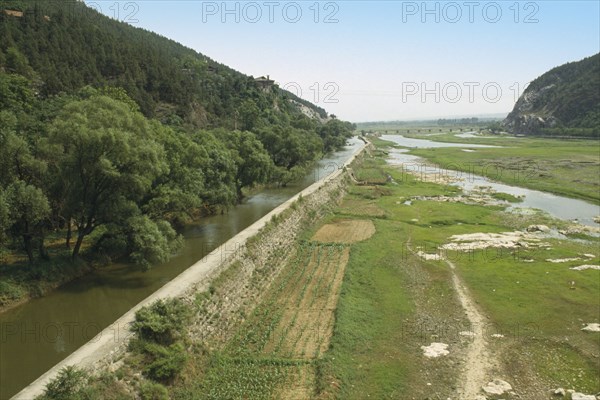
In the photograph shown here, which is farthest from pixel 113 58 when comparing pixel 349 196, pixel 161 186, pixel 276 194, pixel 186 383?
pixel 186 383

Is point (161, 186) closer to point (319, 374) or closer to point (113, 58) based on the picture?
point (319, 374)

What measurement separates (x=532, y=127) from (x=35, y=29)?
187530mm

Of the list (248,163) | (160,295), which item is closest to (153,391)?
(160,295)

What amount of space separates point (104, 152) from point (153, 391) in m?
14.0

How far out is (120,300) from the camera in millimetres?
21531

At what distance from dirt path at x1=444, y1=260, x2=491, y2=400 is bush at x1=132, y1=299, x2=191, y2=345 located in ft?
36.8

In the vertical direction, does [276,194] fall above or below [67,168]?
below

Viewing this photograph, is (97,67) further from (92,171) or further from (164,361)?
(164,361)

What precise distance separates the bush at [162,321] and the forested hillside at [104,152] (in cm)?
755

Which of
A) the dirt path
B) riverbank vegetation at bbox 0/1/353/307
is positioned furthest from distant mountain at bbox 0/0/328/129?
the dirt path

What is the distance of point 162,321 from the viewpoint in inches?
631

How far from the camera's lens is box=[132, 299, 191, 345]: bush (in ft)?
50.6

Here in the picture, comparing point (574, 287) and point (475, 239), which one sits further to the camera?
point (475, 239)

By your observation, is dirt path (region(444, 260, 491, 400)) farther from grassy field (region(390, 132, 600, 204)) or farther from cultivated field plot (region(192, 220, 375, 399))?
grassy field (region(390, 132, 600, 204))
